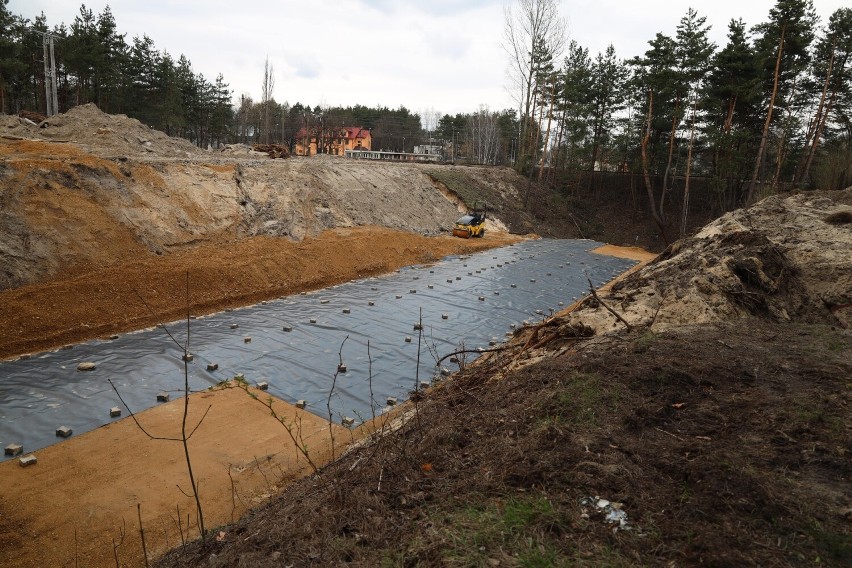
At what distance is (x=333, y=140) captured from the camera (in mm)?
48469

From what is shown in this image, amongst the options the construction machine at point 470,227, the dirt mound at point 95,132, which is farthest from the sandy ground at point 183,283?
the dirt mound at point 95,132

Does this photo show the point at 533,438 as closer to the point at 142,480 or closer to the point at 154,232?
the point at 142,480

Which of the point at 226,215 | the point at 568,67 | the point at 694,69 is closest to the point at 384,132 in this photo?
the point at 568,67

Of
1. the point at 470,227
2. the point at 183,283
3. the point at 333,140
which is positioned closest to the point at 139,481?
the point at 183,283

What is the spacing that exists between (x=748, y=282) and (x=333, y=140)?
148 feet

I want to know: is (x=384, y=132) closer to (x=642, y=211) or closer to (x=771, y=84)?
(x=642, y=211)

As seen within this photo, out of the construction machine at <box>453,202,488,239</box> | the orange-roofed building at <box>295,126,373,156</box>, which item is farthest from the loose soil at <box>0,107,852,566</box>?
the orange-roofed building at <box>295,126,373,156</box>

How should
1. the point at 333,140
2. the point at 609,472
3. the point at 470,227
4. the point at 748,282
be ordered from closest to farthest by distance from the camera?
the point at 609,472
the point at 748,282
the point at 470,227
the point at 333,140

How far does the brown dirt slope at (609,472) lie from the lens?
8.81 feet

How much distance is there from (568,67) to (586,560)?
3521 cm

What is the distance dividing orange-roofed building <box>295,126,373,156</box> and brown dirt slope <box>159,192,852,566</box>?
3878cm

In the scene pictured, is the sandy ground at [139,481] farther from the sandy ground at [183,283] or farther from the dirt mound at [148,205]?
the dirt mound at [148,205]

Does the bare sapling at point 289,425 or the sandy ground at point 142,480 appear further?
the sandy ground at point 142,480

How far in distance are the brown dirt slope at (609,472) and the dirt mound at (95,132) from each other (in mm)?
17316
